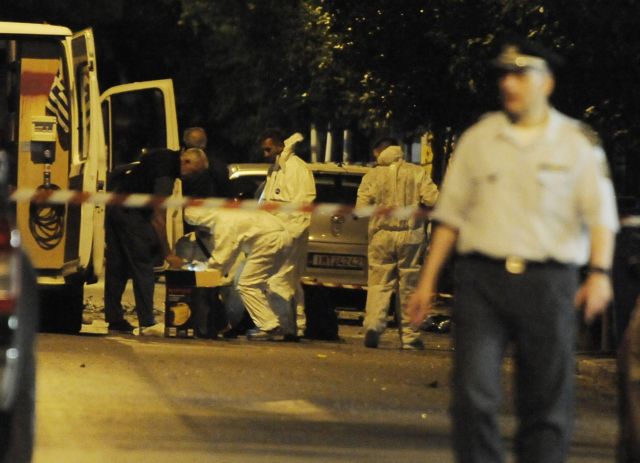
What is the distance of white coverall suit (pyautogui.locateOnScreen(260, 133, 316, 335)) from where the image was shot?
14.7 metres

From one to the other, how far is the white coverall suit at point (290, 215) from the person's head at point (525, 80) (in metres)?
8.28

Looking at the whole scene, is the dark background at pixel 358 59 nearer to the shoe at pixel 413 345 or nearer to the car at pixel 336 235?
the car at pixel 336 235

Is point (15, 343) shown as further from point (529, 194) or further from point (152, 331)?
point (152, 331)

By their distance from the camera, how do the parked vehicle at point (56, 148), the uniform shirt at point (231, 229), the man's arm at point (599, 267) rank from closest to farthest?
the man's arm at point (599, 267) < the parked vehicle at point (56, 148) < the uniform shirt at point (231, 229)

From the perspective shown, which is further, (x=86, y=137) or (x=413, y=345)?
(x=413, y=345)

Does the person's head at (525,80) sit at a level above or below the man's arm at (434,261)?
above

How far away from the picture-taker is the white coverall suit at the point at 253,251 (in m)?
14.4

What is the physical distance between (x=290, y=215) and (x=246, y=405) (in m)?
5.16

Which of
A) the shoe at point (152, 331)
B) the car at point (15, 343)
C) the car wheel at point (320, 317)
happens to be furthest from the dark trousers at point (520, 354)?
the car wheel at point (320, 317)

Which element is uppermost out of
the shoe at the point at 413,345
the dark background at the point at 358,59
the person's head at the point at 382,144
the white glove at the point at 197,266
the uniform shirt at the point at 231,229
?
the dark background at the point at 358,59

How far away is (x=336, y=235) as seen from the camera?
1734 centimetres

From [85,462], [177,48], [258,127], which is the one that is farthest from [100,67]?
[85,462]

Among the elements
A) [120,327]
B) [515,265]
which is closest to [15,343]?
[515,265]

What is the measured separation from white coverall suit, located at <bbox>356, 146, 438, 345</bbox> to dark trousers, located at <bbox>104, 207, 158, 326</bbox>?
185 centimetres
